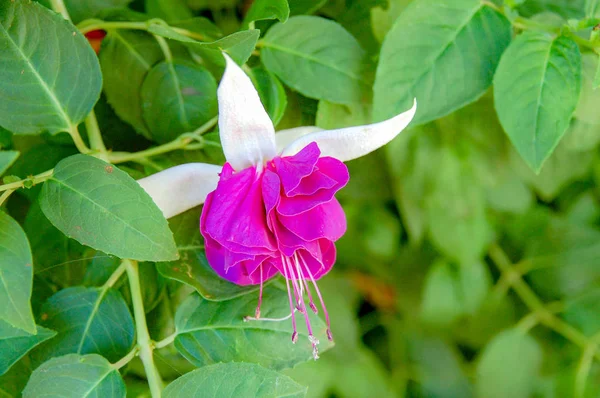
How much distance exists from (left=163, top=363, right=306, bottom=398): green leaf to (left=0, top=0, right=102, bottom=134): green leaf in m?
0.23

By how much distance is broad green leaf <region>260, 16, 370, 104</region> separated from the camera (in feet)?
1.79

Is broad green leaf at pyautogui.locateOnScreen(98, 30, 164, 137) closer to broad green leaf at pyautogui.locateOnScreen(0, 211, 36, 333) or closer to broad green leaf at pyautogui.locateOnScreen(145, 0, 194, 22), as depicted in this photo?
broad green leaf at pyautogui.locateOnScreen(145, 0, 194, 22)

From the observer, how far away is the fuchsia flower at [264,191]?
42cm

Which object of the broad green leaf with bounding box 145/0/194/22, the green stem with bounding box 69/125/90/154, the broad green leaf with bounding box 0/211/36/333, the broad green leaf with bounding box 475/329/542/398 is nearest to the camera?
the broad green leaf with bounding box 0/211/36/333

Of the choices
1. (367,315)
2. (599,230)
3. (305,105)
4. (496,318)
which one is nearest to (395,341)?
(367,315)

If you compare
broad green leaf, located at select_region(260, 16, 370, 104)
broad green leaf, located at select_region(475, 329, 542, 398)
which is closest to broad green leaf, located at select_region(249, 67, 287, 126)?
broad green leaf, located at select_region(260, 16, 370, 104)

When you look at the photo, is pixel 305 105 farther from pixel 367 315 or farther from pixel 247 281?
pixel 367 315

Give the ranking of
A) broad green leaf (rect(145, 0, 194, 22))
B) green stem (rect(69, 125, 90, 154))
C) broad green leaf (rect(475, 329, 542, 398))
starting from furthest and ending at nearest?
broad green leaf (rect(475, 329, 542, 398)) < broad green leaf (rect(145, 0, 194, 22)) < green stem (rect(69, 125, 90, 154))

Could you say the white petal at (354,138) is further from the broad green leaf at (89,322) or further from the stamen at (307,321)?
the broad green leaf at (89,322)

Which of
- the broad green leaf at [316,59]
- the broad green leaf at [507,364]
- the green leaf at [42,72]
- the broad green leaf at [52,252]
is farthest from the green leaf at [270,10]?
the broad green leaf at [507,364]

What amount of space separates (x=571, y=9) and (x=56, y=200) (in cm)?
55

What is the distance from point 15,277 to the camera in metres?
0.41

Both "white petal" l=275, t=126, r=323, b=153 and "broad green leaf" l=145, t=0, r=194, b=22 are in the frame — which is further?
"broad green leaf" l=145, t=0, r=194, b=22

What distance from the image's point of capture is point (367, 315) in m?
1.17
